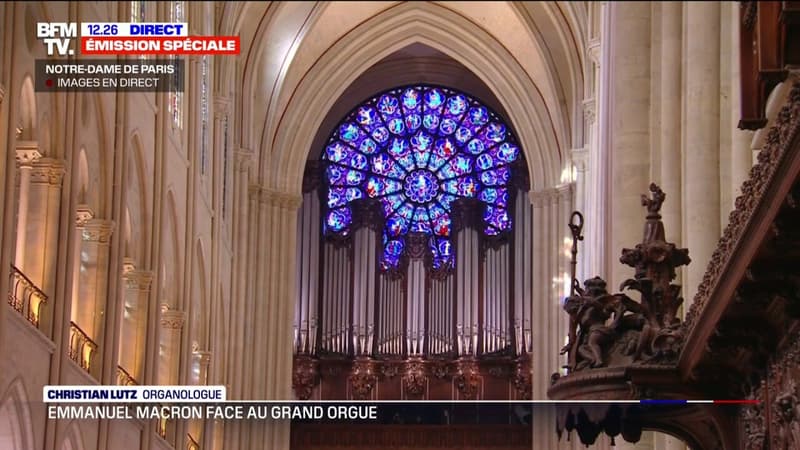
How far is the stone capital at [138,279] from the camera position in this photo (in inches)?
822

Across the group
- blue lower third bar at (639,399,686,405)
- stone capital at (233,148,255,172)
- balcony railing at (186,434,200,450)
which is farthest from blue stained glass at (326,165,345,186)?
blue lower third bar at (639,399,686,405)

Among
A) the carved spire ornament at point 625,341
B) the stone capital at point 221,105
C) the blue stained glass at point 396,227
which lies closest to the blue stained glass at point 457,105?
the blue stained glass at point 396,227

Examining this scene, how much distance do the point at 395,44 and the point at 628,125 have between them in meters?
15.4

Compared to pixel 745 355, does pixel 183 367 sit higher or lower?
higher

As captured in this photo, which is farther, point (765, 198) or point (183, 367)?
point (183, 367)

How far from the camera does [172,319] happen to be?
23.3 metres

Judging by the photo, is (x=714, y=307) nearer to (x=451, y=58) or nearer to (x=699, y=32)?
(x=699, y=32)

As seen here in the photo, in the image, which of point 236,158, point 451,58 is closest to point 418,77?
point 451,58

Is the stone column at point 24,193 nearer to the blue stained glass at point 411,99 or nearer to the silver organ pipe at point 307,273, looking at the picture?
the silver organ pipe at point 307,273

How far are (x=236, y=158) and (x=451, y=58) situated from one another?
762 cm

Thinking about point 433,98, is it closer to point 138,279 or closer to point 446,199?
point 446,199

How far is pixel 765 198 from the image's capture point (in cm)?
695

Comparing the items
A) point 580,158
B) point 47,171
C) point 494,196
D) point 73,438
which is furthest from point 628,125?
point 494,196

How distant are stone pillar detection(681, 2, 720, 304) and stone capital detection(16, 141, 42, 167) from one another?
6185mm
